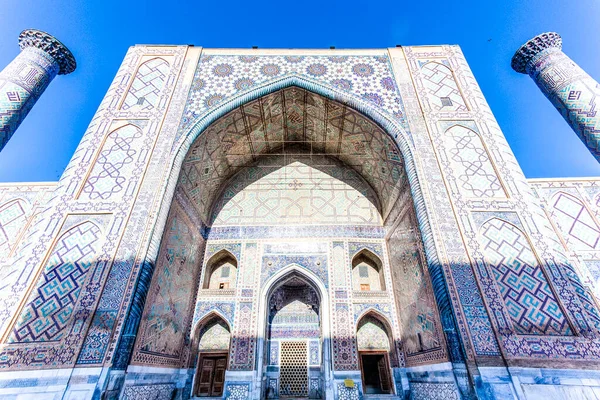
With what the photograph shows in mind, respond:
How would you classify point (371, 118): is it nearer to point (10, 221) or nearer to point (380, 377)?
point (380, 377)

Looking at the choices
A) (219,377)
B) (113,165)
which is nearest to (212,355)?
(219,377)

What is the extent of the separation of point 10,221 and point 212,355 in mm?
4304

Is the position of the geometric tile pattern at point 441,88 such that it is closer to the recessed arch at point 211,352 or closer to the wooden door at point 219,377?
the recessed arch at point 211,352

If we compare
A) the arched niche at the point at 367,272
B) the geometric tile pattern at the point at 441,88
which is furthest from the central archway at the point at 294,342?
the geometric tile pattern at the point at 441,88

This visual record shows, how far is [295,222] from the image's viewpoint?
21.4 ft

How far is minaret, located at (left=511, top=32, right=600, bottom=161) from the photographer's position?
4.48 metres

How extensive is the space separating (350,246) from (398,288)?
1.21 meters

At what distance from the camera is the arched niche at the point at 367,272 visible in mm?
6141

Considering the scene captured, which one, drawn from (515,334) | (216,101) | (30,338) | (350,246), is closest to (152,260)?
(30,338)

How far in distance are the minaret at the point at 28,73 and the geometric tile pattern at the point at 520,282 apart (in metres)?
6.72

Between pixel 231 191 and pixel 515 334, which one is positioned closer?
pixel 515 334

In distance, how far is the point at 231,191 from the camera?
272 inches

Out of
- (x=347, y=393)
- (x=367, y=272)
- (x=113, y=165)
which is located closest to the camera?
(x=113, y=165)

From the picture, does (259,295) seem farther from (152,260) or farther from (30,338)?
(30,338)
